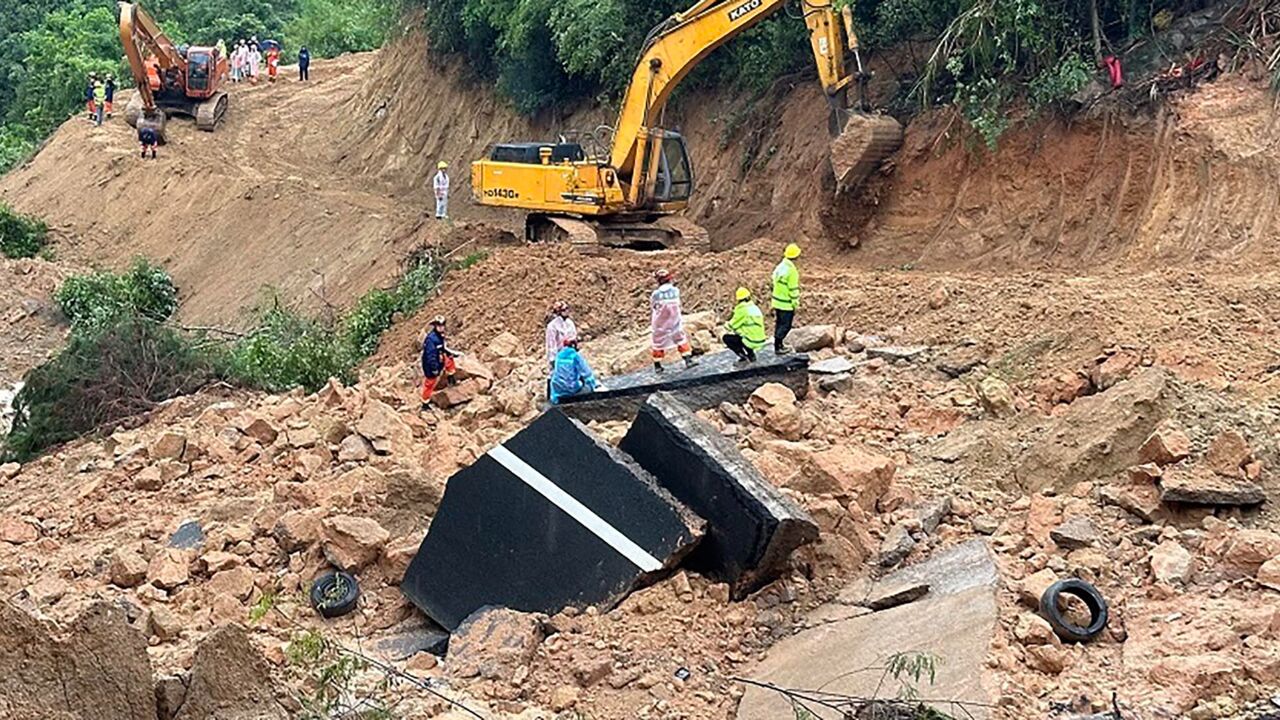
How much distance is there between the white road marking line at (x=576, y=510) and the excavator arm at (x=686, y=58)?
10.3 m

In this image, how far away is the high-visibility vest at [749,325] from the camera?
11867 mm

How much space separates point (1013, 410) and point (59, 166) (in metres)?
26.3

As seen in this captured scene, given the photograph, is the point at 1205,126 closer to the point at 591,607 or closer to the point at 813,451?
the point at 813,451

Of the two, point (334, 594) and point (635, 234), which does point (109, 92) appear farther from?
point (334, 594)

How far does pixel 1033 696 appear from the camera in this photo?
22.3 feet

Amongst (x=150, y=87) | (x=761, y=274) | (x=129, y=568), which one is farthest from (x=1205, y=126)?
(x=150, y=87)

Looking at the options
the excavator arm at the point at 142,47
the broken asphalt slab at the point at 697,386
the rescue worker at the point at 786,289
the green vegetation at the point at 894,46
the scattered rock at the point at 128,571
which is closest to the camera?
the scattered rock at the point at 128,571

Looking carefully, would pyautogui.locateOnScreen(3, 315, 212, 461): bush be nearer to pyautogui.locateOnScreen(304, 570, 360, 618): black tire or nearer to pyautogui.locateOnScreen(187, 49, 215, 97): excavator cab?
pyautogui.locateOnScreen(304, 570, 360, 618): black tire

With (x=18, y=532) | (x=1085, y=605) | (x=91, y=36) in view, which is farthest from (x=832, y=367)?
(x=91, y=36)

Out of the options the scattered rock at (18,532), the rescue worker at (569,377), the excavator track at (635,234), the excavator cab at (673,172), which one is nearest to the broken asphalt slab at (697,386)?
the rescue worker at (569,377)

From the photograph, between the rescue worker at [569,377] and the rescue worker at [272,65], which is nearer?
the rescue worker at [569,377]

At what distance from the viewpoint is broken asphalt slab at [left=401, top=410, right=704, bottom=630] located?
331 inches

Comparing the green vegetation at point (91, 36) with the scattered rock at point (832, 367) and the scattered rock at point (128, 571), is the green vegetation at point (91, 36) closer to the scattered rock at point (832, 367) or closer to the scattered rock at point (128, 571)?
the scattered rock at point (832, 367)

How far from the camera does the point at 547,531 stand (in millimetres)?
8664
